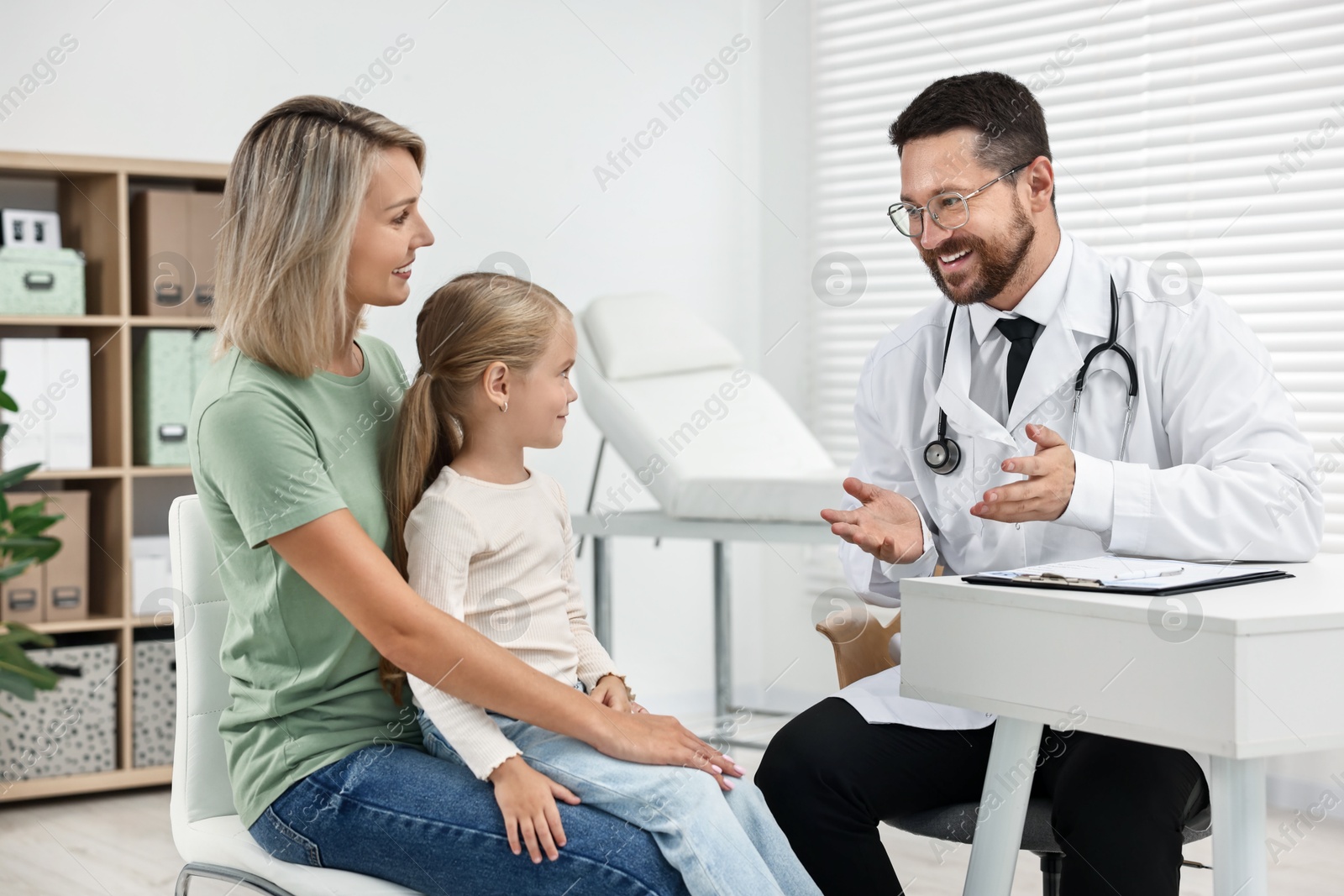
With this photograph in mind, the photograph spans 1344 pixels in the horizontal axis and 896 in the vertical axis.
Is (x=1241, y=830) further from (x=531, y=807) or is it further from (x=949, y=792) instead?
(x=531, y=807)

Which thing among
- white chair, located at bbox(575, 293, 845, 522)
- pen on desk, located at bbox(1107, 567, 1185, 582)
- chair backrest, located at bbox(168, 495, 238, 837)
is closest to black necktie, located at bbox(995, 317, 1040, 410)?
pen on desk, located at bbox(1107, 567, 1185, 582)

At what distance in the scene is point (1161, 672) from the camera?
101 centimetres


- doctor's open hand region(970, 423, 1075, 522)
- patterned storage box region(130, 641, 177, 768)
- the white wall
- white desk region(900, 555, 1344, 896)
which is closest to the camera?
white desk region(900, 555, 1344, 896)

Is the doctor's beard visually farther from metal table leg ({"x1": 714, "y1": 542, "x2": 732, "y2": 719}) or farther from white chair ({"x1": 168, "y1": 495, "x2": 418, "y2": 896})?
metal table leg ({"x1": 714, "y1": 542, "x2": 732, "y2": 719})

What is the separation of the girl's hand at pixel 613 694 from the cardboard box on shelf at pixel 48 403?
2.09 metres

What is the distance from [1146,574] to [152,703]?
258 centimetres

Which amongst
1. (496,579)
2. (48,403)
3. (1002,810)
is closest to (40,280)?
(48,403)

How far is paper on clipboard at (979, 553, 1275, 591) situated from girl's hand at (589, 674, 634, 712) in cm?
39

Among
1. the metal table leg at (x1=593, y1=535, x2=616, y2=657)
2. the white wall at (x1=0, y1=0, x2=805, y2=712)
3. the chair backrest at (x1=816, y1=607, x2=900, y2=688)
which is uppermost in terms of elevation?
the white wall at (x1=0, y1=0, x2=805, y2=712)

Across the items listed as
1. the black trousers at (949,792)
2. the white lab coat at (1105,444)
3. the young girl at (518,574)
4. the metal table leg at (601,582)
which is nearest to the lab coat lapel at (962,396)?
the white lab coat at (1105,444)

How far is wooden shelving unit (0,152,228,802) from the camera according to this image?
3006 millimetres

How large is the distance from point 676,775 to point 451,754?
219 mm

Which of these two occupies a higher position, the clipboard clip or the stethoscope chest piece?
the stethoscope chest piece

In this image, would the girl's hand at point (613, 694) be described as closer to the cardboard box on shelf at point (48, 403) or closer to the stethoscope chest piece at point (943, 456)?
the stethoscope chest piece at point (943, 456)
